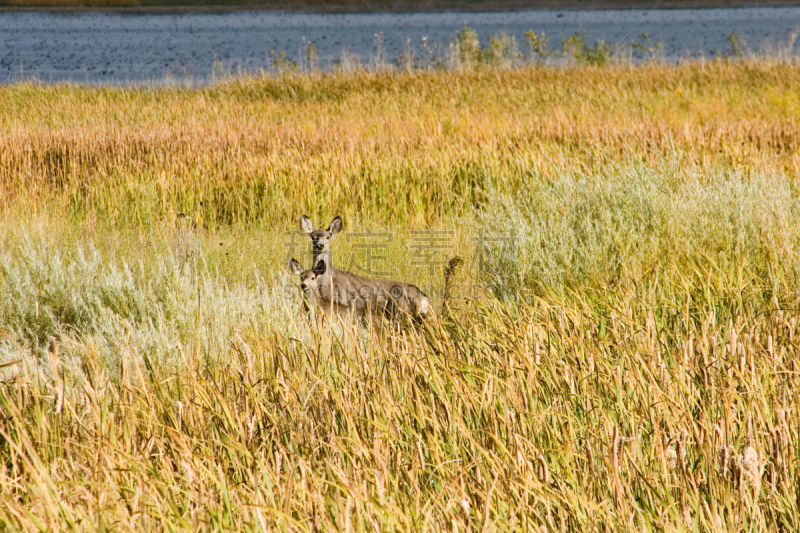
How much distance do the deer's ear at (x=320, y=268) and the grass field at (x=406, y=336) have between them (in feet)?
0.91

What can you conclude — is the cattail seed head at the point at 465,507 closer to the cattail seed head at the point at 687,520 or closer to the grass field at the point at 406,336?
the grass field at the point at 406,336

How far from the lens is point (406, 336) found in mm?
4586

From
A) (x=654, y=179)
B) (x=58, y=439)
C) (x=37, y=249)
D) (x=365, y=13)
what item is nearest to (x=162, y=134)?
(x=37, y=249)

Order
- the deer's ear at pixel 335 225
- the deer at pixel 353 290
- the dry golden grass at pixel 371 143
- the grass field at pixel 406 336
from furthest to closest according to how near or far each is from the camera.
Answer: the dry golden grass at pixel 371 143 → the deer's ear at pixel 335 225 → the deer at pixel 353 290 → the grass field at pixel 406 336

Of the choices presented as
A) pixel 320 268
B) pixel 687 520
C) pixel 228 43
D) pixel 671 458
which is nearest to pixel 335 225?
pixel 320 268

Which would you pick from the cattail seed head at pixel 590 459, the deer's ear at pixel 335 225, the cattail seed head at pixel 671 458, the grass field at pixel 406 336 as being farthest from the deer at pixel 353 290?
the cattail seed head at pixel 671 458

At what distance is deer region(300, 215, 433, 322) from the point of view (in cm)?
596

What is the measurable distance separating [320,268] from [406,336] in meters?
1.66

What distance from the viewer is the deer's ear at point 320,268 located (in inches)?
236

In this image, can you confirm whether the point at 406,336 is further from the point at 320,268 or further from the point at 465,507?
the point at 465,507

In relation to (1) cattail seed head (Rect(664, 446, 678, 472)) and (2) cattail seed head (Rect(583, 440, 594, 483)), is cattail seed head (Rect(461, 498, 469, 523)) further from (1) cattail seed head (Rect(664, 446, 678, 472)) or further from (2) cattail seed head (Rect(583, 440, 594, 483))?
(1) cattail seed head (Rect(664, 446, 678, 472))

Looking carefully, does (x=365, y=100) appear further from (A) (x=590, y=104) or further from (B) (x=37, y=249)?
(B) (x=37, y=249)

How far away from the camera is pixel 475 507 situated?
9.11ft

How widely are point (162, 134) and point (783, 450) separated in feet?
34.8
